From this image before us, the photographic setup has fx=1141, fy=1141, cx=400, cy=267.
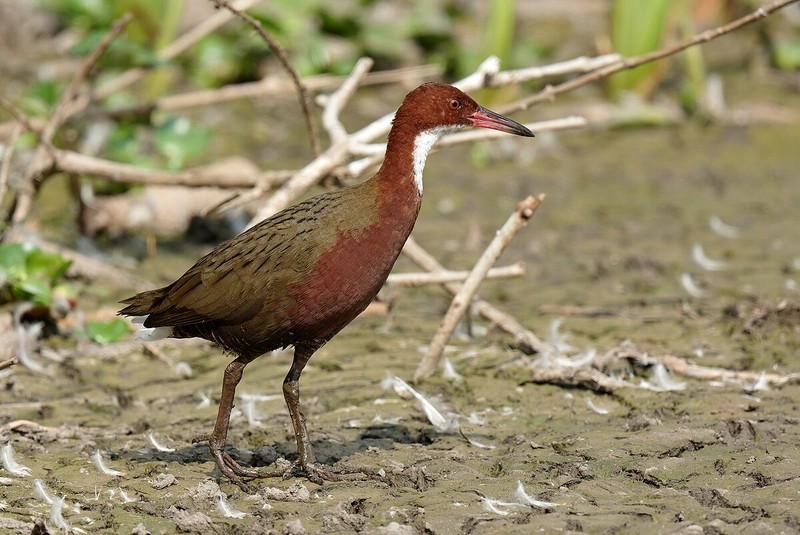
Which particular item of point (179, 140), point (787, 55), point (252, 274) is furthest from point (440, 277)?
point (787, 55)

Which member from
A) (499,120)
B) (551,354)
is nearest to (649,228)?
(551,354)

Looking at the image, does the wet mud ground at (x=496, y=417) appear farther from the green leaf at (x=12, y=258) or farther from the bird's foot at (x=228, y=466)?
the green leaf at (x=12, y=258)

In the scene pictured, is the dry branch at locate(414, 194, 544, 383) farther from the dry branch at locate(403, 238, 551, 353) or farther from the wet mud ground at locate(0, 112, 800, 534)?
the dry branch at locate(403, 238, 551, 353)

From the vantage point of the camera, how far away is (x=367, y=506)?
4035 millimetres

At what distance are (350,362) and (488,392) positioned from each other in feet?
2.73

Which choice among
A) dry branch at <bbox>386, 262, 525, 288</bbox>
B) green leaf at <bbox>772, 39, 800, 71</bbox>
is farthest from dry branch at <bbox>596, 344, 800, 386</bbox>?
green leaf at <bbox>772, 39, 800, 71</bbox>

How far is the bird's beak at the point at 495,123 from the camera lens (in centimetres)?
468

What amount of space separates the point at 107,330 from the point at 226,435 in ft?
5.35

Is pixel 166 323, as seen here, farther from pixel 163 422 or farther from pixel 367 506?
pixel 367 506

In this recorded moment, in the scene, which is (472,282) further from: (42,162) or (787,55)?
(787,55)

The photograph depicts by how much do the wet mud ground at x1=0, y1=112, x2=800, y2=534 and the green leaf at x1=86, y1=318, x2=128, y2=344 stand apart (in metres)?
0.11

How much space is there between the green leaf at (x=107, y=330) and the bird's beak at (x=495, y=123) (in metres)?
2.27

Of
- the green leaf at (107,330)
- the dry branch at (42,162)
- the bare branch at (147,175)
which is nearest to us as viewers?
the green leaf at (107,330)

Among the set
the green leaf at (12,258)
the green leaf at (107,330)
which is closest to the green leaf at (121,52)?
the green leaf at (12,258)
